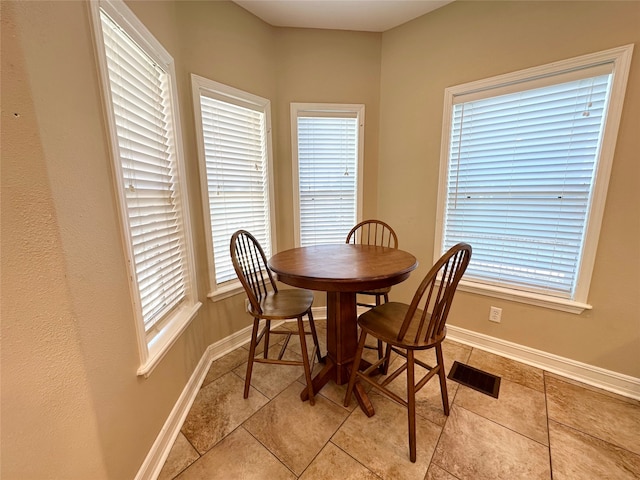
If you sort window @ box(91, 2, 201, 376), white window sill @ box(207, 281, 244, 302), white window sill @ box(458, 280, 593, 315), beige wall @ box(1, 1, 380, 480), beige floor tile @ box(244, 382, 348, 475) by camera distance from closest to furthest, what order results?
beige wall @ box(1, 1, 380, 480) → window @ box(91, 2, 201, 376) → beige floor tile @ box(244, 382, 348, 475) → white window sill @ box(458, 280, 593, 315) → white window sill @ box(207, 281, 244, 302)

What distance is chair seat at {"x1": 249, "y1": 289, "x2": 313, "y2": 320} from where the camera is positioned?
157 cm

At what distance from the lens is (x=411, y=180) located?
2.39 m

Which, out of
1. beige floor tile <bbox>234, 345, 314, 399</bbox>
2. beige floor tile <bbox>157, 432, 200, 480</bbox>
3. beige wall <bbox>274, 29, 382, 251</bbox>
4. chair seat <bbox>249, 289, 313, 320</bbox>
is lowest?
beige floor tile <bbox>234, 345, 314, 399</bbox>

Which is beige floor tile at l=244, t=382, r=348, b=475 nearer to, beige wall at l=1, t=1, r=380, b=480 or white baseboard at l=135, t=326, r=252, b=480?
white baseboard at l=135, t=326, r=252, b=480

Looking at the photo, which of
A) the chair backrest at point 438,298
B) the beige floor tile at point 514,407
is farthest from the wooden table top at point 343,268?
the beige floor tile at point 514,407

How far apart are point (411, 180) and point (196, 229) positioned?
187 centimetres

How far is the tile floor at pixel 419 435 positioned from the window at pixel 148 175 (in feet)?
1.83

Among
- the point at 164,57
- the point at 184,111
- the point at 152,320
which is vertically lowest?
the point at 152,320

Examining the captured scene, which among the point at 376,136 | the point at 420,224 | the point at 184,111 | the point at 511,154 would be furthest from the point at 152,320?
the point at 511,154

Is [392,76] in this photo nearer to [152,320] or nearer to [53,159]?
[53,159]

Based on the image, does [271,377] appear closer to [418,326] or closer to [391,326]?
[391,326]

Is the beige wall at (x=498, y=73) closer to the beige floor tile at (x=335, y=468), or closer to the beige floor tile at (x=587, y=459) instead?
the beige floor tile at (x=587, y=459)

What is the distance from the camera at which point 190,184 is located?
179 centimetres

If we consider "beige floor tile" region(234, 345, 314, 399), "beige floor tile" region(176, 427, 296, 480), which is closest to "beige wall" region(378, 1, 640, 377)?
"beige floor tile" region(234, 345, 314, 399)
